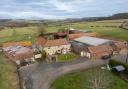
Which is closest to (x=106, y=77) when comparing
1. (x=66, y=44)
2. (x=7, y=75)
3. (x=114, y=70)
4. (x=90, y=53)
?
(x=114, y=70)

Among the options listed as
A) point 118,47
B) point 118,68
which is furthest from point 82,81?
point 118,47

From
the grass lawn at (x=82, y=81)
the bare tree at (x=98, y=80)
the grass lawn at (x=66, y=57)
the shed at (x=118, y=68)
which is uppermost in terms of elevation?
the shed at (x=118, y=68)

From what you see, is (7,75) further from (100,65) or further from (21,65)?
(100,65)

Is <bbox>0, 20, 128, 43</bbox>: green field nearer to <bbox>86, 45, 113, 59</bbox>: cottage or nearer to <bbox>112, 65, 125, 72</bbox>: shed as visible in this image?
<bbox>86, 45, 113, 59</bbox>: cottage

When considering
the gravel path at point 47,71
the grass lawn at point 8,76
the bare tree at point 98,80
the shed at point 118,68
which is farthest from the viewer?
the shed at point 118,68

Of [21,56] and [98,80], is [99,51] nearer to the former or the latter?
[98,80]

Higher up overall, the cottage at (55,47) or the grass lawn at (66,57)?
the cottage at (55,47)

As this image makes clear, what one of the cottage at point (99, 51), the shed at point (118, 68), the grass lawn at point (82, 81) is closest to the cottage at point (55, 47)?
the cottage at point (99, 51)

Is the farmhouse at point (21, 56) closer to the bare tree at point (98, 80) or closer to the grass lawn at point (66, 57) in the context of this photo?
the grass lawn at point (66, 57)
